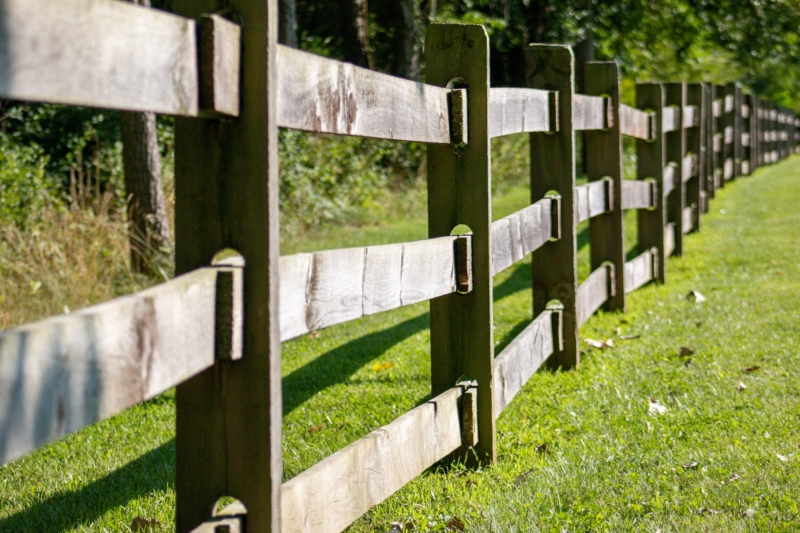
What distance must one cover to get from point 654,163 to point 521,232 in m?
3.99

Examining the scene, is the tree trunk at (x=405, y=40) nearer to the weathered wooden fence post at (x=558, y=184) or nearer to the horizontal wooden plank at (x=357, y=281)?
the weathered wooden fence post at (x=558, y=184)

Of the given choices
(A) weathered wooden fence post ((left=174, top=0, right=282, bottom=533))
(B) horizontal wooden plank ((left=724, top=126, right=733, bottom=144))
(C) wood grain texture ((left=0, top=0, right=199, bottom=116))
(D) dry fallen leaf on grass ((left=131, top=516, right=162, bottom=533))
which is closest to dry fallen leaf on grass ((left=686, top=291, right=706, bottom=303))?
(D) dry fallen leaf on grass ((left=131, top=516, right=162, bottom=533))

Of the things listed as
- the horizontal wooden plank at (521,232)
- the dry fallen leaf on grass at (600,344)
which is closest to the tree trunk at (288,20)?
the dry fallen leaf on grass at (600,344)

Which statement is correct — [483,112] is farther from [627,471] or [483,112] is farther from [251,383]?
[251,383]

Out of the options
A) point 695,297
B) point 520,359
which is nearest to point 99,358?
point 520,359

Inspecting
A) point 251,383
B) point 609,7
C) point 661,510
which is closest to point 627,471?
point 661,510

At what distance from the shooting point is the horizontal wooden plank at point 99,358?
1385 millimetres

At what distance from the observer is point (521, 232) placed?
4.28 metres

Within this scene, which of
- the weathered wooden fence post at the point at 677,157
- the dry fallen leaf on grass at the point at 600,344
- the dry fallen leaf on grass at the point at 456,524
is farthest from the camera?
the weathered wooden fence post at the point at 677,157

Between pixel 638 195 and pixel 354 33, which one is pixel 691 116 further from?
pixel 354 33

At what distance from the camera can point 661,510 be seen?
3002mm

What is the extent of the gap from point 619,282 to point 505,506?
3782mm

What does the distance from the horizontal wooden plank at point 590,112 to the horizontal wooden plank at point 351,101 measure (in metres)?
2.18

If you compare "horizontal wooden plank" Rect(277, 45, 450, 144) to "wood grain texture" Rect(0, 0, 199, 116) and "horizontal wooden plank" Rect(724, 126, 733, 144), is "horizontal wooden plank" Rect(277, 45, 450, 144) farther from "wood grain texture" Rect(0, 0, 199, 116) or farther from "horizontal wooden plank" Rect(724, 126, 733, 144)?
"horizontal wooden plank" Rect(724, 126, 733, 144)
